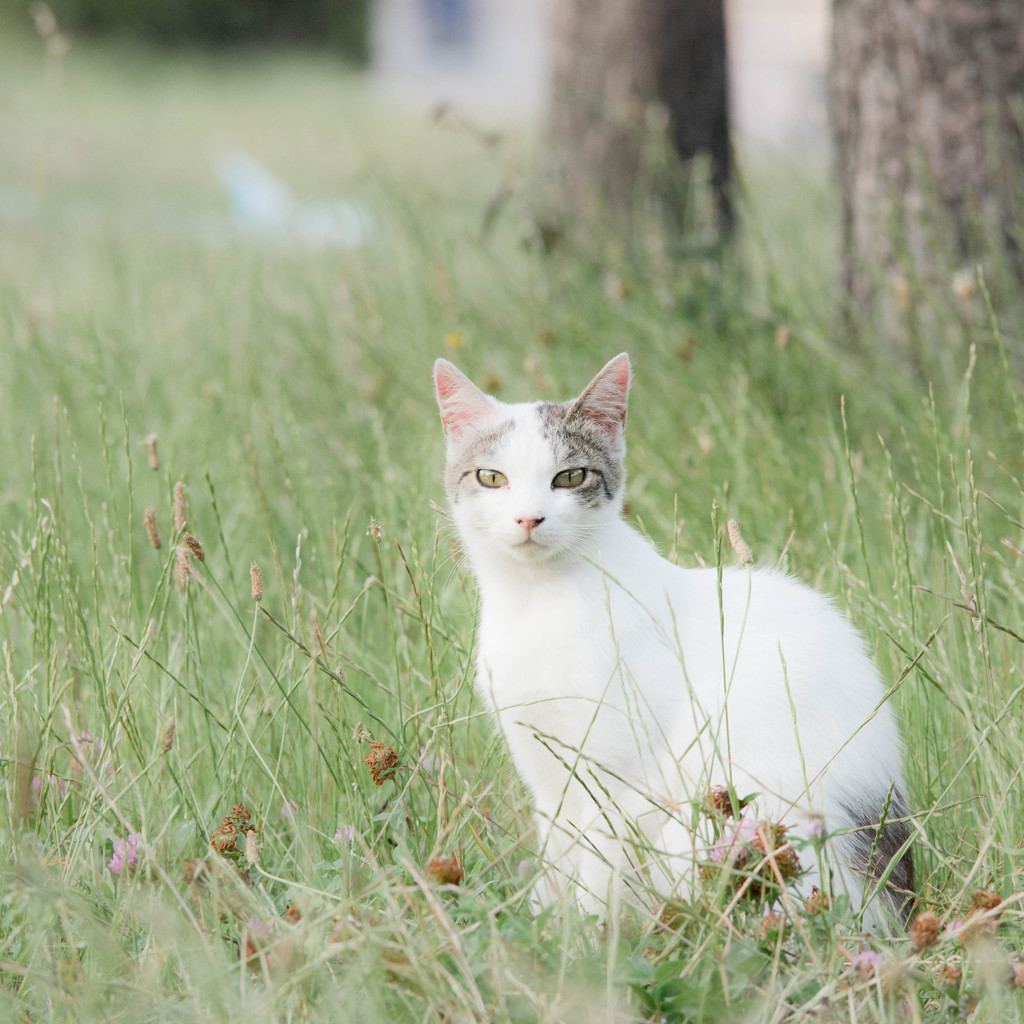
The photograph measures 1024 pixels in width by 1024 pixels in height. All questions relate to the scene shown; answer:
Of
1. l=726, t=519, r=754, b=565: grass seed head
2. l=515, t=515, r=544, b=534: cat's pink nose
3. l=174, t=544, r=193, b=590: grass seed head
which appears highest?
l=726, t=519, r=754, b=565: grass seed head

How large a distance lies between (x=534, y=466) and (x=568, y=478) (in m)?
0.07

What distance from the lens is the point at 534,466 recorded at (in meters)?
1.85

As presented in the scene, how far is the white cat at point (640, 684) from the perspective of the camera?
151cm

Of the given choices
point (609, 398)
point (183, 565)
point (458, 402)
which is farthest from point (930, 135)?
point (183, 565)

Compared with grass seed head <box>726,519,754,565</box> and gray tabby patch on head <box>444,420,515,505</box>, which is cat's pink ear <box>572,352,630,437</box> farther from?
grass seed head <box>726,519,754,565</box>

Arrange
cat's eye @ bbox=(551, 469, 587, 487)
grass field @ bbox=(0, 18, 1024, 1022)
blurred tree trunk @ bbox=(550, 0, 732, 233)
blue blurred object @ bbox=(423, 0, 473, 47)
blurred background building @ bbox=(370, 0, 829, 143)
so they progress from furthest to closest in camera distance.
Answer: blue blurred object @ bbox=(423, 0, 473, 47)
blurred background building @ bbox=(370, 0, 829, 143)
blurred tree trunk @ bbox=(550, 0, 732, 233)
cat's eye @ bbox=(551, 469, 587, 487)
grass field @ bbox=(0, 18, 1024, 1022)

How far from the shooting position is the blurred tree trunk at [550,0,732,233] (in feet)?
14.3

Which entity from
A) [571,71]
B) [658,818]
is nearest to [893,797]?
[658,818]

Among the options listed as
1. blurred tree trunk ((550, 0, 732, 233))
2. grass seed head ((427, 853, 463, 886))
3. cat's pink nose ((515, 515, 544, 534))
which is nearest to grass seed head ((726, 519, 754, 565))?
cat's pink nose ((515, 515, 544, 534))

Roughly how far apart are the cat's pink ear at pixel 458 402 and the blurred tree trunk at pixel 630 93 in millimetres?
2502

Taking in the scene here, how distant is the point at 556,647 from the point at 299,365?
2189 mm

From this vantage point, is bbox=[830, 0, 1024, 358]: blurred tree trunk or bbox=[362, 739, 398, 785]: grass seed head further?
bbox=[830, 0, 1024, 358]: blurred tree trunk

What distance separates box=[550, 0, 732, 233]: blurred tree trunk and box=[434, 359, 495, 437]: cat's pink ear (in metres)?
2.50

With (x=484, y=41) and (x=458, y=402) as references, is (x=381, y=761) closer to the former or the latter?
(x=458, y=402)
